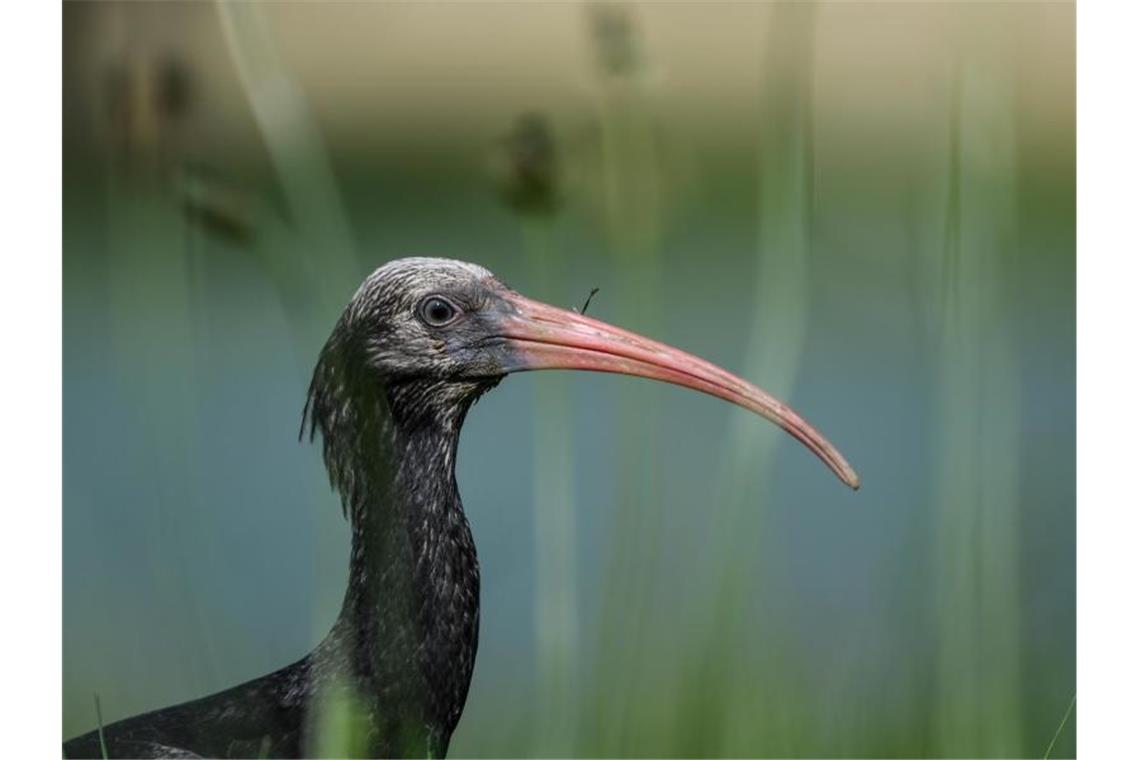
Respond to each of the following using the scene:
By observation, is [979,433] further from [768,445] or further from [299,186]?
[299,186]

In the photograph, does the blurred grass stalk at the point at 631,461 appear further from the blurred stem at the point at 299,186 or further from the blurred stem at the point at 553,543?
the blurred stem at the point at 299,186

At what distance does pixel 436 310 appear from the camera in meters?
3.02

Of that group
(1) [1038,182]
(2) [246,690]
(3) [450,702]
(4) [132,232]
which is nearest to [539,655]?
(3) [450,702]

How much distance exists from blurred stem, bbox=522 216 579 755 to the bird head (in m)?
0.08

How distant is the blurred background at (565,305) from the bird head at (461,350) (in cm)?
8

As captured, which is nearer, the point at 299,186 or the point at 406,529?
the point at 299,186

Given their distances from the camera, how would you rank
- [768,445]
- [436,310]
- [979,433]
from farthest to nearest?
[436,310] → [768,445] → [979,433]

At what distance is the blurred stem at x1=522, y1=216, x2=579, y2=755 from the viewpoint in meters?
2.77

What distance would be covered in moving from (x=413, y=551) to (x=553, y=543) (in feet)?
0.87

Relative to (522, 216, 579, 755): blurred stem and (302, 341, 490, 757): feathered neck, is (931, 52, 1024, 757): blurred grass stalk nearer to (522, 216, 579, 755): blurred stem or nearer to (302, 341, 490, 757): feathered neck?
(522, 216, 579, 755): blurred stem

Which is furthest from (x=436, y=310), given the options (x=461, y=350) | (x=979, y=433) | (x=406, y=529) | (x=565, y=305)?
(x=979, y=433)

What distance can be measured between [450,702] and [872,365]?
1094 mm

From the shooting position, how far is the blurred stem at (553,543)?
2.77 metres

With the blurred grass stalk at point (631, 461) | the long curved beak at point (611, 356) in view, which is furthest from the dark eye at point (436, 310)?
the blurred grass stalk at point (631, 461)
